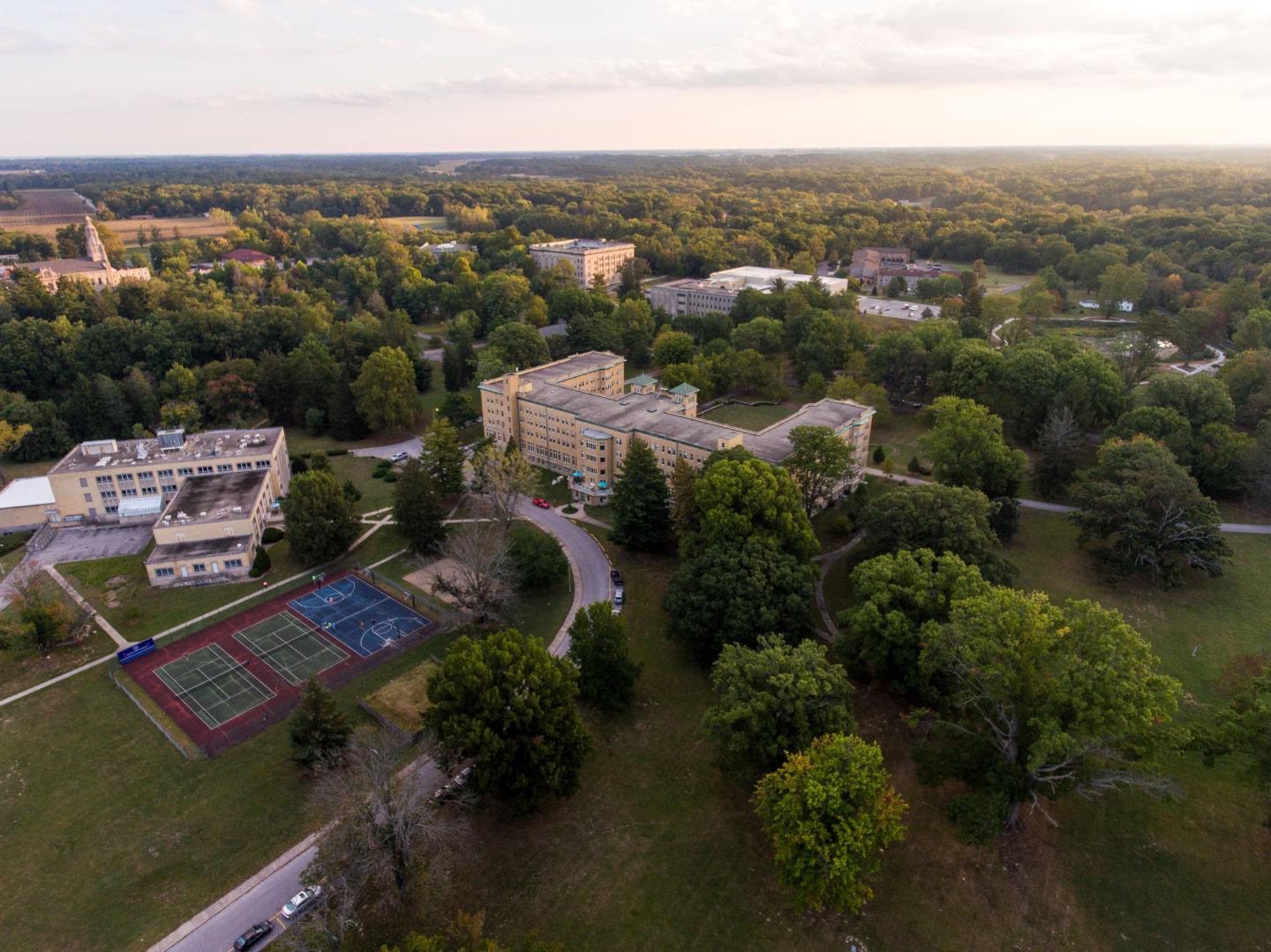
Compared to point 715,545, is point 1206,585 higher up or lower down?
lower down

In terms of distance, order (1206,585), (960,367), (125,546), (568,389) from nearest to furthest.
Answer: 1. (1206,585)
2. (125,546)
3. (568,389)
4. (960,367)

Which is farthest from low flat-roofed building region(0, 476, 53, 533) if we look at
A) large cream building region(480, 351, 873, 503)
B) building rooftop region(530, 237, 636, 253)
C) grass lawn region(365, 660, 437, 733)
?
building rooftop region(530, 237, 636, 253)

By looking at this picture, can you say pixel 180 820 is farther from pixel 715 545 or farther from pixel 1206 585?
pixel 1206 585

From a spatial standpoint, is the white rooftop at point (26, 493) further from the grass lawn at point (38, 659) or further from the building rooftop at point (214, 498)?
the grass lawn at point (38, 659)

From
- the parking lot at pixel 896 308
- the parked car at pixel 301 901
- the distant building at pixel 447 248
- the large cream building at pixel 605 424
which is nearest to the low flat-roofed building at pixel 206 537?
the large cream building at pixel 605 424

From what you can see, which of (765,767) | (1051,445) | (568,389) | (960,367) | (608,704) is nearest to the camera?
(765,767)

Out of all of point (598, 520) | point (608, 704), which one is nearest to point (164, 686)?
point (608, 704)
